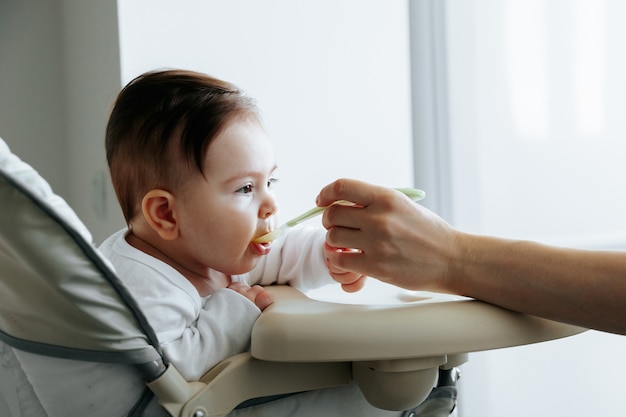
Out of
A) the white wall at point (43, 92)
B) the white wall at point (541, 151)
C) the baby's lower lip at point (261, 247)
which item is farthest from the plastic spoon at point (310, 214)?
the white wall at point (43, 92)

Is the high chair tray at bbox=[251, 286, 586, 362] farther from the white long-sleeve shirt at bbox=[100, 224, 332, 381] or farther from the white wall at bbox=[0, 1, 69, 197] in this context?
the white wall at bbox=[0, 1, 69, 197]

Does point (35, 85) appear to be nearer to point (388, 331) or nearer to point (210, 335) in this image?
point (210, 335)

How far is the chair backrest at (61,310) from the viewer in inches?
22.5

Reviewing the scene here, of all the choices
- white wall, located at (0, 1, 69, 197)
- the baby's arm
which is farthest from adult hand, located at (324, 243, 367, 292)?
white wall, located at (0, 1, 69, 197)

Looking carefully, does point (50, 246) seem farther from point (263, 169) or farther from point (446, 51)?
point (446, 51)

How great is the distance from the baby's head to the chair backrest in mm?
230

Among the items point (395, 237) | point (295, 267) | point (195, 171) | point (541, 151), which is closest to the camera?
point (395, 237)

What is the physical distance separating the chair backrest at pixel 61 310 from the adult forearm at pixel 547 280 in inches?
11.7

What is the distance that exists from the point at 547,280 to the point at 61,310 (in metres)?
0.42

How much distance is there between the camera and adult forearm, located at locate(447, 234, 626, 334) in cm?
67

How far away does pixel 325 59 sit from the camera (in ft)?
6.06

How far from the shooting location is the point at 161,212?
0.88m

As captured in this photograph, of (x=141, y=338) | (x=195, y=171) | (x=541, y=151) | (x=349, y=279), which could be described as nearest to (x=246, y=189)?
(x=195, y=171)

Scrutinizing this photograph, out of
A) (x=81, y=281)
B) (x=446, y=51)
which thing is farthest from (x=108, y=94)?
(x=81, y=281)
